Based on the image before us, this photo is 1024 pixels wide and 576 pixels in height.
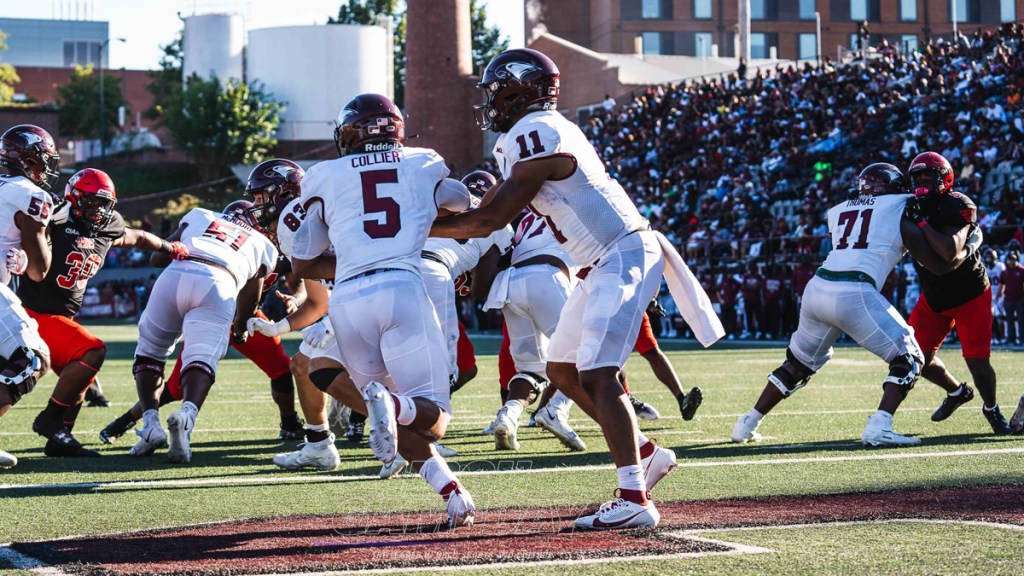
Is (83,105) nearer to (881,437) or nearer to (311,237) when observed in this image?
(881,437)

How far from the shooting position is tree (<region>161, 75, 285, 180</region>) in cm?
6419

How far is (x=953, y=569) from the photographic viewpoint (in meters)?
4.34

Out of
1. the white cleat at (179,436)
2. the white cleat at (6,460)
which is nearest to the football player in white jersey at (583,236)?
the white cleat at (179,436)

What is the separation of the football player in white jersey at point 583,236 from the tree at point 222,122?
195 ft

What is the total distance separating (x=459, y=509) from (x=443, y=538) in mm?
260

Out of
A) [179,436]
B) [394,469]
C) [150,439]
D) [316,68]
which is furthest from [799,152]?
[316,68]

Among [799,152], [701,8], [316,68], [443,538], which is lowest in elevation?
[443,538]

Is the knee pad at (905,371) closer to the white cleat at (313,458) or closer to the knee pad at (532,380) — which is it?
the knee pad at (532,380)

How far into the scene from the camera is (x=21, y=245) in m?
7.77

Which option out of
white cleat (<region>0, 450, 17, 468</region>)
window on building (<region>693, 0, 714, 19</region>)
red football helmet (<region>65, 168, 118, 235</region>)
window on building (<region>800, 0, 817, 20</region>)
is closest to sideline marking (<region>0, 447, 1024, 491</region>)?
white cleat (<region>0, 450, 17, 468</region>)

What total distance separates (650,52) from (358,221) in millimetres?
59808

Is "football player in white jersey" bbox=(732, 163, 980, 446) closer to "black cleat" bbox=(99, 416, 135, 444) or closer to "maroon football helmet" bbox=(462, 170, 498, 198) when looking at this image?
"maroon football helmet" bbox=(462, 170, 498, 198)

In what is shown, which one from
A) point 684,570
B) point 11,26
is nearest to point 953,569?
point 684,570

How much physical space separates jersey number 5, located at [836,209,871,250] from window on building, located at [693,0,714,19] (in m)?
57.8
